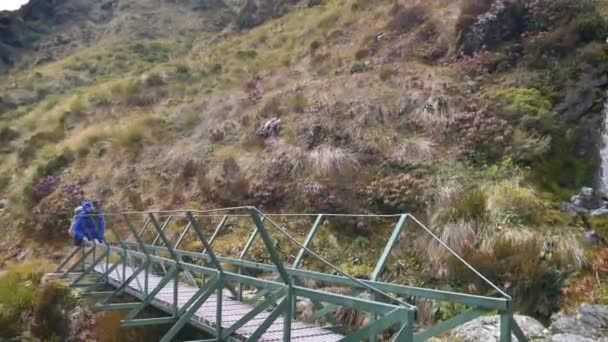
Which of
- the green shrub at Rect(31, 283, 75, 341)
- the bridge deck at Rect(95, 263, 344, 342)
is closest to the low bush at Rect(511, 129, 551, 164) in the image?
the bridge deck at Rect(95, 263, 344, 342)

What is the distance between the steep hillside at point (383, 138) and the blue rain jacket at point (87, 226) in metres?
2.76

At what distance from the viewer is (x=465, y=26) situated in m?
13.6

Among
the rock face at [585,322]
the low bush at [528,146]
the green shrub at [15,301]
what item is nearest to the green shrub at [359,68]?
the low bush at [528,146]

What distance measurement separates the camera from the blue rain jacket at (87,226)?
9336 mm

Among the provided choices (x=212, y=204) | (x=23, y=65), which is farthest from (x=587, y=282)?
(x=23, y=65)

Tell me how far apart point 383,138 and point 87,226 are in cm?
541

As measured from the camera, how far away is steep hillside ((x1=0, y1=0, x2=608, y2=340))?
8.06 meters

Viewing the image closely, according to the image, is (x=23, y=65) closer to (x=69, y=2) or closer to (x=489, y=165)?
(x=69, y=2)

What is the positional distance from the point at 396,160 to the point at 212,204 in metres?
3.80

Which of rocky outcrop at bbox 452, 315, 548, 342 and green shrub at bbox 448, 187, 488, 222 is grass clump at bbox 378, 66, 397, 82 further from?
rocky outcrop at bbox 452, 315, 548, 342

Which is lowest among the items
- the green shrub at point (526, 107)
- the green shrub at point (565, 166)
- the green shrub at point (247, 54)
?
the green shrub at point (565, 166)

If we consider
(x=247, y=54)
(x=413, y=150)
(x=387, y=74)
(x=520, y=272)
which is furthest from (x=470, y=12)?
(x=247, y=54)

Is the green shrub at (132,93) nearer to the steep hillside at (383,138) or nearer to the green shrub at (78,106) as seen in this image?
the steep hillside at (383,138)

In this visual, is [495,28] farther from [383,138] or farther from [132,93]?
[132,93]
